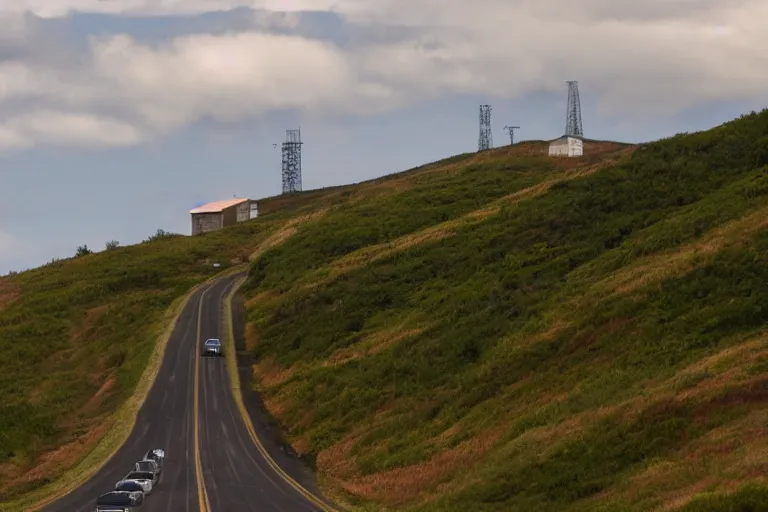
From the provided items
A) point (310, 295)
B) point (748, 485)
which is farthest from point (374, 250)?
point (748, 485)

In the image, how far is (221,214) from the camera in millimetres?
160625

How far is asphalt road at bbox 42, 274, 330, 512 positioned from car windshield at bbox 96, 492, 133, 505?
97 cm

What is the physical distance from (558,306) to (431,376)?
861 cm

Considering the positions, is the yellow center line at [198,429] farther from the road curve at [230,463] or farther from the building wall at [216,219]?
the building wall at [216,219]

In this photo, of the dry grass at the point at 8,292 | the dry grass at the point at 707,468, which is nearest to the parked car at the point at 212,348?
the dry grass at the point at 8,292

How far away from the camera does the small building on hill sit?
160m

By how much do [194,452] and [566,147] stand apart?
10893 cm

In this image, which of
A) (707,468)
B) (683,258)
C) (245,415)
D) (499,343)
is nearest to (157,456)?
(245,415)

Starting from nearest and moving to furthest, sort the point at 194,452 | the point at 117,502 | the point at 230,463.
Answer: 1. the point at 117,502
2. the point at 230,463
3. the point at 194,452

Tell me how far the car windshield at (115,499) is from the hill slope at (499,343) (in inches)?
375

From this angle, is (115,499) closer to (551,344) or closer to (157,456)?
(157,456)

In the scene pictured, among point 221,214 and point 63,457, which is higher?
point 221,214

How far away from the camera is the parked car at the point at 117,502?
38188 mm

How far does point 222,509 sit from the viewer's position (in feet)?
128
